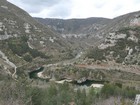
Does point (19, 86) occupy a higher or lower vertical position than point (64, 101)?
higher

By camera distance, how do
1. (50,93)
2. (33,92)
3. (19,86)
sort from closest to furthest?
(19,86), (33,92), (50,93)

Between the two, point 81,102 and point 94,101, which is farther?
point 94,101

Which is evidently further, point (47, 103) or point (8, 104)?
point (47, 103)

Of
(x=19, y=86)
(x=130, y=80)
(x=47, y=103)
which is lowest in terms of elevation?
(x=130, y=80)

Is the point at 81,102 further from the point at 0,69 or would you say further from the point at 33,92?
the point at 0,69

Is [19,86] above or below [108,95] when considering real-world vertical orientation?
above

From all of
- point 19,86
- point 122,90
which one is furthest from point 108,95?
point 19,86

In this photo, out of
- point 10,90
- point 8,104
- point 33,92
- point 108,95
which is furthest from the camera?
point 108,95

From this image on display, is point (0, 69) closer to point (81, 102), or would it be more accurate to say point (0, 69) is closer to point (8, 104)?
point (81, 102)

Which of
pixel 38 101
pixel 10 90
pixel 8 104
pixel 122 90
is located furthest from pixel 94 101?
pixel 8 104
